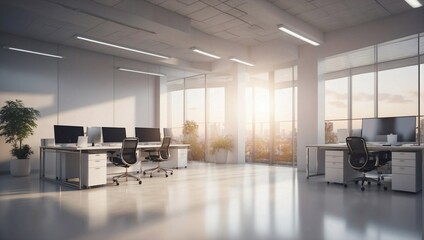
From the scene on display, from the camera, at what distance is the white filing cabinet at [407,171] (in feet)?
17.9

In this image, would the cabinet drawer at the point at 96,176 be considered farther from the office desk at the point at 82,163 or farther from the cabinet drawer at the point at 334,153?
the cabinet drawer at the point at 334,153

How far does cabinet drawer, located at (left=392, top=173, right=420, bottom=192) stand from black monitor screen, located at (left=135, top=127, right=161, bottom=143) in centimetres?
606

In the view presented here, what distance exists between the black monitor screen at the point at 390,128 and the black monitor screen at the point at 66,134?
6828 millimetres

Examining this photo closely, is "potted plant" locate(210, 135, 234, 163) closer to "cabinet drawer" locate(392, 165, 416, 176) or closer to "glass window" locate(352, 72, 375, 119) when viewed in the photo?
"glass window" locate(352, 72, 375, 119)

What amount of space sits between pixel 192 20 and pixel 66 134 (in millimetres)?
4228

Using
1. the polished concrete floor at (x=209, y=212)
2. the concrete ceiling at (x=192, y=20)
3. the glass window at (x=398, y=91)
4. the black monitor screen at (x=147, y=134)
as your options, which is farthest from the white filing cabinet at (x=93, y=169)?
the glass window at (x=398, y=91)

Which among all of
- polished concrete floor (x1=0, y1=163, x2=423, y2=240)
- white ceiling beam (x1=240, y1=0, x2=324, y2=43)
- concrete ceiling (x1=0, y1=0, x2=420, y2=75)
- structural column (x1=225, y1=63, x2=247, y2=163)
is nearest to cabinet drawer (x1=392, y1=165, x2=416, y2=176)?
polished concrete floor (x1=0, y1=163, x2=423, y2=240)

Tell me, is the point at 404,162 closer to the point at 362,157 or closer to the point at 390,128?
the point at 362,157

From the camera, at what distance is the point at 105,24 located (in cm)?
739

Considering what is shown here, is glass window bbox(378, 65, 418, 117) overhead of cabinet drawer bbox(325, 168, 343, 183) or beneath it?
overhead

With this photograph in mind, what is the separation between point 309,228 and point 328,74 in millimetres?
9716

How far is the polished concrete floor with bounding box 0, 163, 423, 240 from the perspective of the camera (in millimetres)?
3256

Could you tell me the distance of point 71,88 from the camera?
9.70 metres

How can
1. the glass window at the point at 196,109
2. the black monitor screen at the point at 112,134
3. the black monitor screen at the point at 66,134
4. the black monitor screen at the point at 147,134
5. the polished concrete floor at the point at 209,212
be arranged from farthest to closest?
the glass window at the point at 196,109 < the black monitor screen at the point at 147,134 < the black monitor screen at the point at 112,134 < the black monitor screen at the point at 66,134 < the polished concrete floor at the point at 209,212
